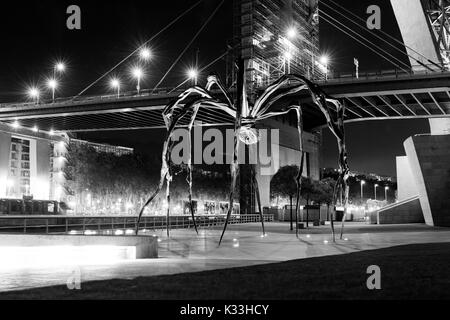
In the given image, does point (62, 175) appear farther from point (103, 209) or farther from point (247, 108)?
point (247, 108)

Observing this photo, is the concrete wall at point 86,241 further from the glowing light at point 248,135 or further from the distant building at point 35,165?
the distant building at point 35,165

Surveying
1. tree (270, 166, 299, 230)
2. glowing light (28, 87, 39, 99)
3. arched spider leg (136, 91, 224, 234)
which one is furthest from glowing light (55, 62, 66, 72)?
arched spider leg (136, 91, 224, 234)

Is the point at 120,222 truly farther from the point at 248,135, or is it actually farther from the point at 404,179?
the point at 404,179

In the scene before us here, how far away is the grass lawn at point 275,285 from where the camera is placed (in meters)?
6.48

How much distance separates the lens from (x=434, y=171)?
37.3 metres

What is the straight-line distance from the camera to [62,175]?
90.4m

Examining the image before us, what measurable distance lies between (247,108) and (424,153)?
27.2 meters

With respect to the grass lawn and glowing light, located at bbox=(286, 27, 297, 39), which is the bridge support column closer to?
glowing light, located at bbox=(286, 27, 297, 39)

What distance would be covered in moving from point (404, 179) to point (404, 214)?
7.90 m

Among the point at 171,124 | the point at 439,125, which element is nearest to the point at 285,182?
the point at 439,125

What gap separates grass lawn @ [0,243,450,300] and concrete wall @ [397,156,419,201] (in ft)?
155

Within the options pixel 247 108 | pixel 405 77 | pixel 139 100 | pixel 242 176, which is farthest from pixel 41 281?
pixel 242 176

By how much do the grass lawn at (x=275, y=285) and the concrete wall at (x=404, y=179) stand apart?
4737cm

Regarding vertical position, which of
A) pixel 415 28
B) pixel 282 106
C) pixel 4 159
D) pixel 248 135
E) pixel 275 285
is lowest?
pixel 275 285
